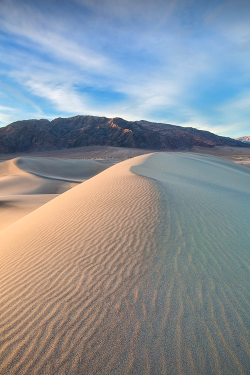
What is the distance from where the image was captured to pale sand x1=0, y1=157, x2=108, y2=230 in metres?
8.73

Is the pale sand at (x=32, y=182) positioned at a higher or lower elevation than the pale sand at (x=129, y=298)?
lower

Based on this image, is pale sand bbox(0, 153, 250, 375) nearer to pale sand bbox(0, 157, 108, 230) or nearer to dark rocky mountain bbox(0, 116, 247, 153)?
pale sand bbox(0, 157, 108, 230)

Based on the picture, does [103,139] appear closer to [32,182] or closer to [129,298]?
[32,182]

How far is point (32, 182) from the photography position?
1614 cm

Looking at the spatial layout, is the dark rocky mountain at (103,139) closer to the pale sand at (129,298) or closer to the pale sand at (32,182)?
the pale sand at (32,182)

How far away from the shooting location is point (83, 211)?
15.1ft

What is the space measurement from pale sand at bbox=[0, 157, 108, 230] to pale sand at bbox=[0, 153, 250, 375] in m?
5.22

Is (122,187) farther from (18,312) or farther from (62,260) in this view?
(18,312)

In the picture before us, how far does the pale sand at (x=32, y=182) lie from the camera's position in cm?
873

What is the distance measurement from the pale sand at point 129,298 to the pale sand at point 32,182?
5.22m

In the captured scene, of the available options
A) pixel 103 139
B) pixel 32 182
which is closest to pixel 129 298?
pixel 32 182

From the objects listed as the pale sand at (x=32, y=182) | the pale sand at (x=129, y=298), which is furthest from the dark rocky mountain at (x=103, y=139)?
the pale sand at (x=129, y=298)

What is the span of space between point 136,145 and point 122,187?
246 feet

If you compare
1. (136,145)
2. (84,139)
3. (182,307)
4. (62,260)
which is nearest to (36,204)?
(62,260)
